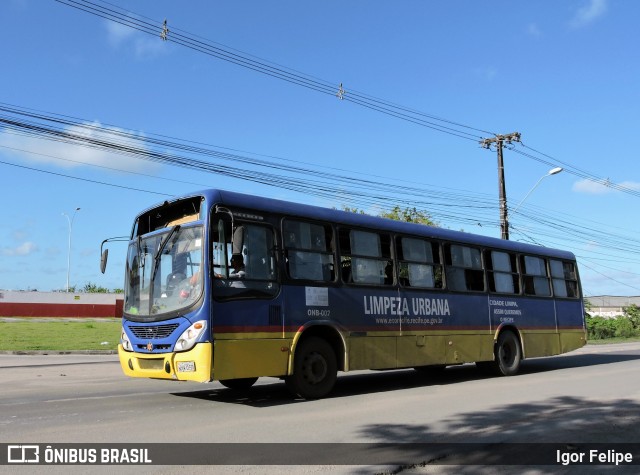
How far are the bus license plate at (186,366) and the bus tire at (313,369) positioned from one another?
1718 millimetres

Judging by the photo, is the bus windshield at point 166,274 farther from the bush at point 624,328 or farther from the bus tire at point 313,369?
the bush at point 624,328

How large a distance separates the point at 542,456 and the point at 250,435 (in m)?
3.14

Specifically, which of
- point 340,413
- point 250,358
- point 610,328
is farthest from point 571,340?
point 610,328

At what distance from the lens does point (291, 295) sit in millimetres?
9516

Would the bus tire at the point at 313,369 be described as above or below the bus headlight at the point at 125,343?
below

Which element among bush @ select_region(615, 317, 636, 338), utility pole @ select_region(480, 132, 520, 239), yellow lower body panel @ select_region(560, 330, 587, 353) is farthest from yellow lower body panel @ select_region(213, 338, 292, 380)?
bush @ select_region(615, 317, 636, 338)

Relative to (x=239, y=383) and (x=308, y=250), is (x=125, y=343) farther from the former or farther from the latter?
(x=308, y=250)

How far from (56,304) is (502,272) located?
61466 millimetres

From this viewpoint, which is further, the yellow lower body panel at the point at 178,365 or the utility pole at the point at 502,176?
the utility pole at the point at 502,176

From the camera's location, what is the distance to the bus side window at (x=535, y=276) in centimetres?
1516

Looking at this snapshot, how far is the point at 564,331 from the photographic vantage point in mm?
16141

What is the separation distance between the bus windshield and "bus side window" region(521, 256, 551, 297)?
937 cm

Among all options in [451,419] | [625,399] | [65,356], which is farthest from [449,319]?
[65,356]

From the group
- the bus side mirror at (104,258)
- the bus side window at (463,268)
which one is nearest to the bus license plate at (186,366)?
the bus side mirror at (104,258)
